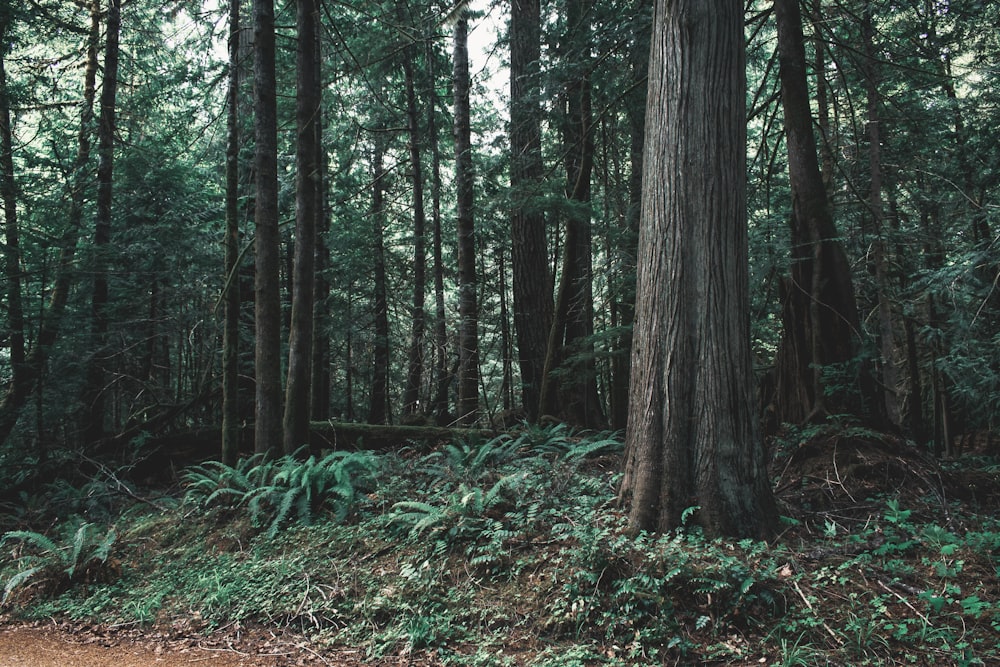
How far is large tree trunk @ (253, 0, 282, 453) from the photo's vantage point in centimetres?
836

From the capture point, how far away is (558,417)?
1070 cm

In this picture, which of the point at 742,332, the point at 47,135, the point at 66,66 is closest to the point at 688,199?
the point at 742,332

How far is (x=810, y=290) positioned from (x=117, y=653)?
8.42 metres

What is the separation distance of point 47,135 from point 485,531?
14.4 meters

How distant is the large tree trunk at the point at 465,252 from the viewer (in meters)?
11.5

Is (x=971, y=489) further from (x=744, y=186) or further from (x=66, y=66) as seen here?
(x=66, y=66)

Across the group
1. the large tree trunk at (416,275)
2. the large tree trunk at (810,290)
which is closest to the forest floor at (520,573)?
the large tree trunk at (810,290)

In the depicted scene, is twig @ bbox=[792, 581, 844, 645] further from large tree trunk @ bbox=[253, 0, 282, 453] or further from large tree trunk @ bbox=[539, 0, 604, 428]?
large tree trunk @ bbox=[253, 0, 282, 453]

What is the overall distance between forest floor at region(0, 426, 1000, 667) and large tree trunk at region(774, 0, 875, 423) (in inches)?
33.0

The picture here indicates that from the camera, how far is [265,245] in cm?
838

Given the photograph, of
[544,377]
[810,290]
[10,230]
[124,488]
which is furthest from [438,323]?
[810,290]

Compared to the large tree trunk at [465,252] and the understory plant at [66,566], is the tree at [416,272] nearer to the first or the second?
the large tree trunk at [465,252]

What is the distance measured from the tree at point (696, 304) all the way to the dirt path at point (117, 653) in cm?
322

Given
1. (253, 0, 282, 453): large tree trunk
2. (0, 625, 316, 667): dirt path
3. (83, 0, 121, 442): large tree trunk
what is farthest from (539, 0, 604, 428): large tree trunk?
(83, 0, 121, 442): large tree trunk
